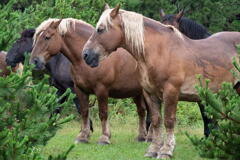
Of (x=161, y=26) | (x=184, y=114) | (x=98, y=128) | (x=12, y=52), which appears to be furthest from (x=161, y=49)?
(x=184, y=114)

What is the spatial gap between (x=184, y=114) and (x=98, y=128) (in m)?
3.33

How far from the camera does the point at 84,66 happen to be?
9.98 meters

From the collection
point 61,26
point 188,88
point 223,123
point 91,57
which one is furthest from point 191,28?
point 223,123

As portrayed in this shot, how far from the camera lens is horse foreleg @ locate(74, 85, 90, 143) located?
1030 centimetres

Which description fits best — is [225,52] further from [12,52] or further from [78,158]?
[12,52]

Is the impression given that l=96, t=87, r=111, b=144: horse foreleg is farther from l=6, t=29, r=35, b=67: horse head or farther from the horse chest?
l=6, t=29, r=35, b=67: horse head

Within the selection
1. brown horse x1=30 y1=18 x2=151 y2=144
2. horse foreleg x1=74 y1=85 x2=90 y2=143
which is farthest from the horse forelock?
horse foreleg x1=74 y1=85 x2=90 y2=143

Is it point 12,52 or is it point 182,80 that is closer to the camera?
point 182,80

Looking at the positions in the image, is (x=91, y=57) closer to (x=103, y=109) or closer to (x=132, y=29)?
(x=132, y=29)

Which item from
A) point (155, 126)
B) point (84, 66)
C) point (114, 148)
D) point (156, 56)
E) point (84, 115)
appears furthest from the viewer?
point (84, 115)

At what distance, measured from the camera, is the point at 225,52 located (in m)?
9.14

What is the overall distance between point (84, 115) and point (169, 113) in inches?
93.5

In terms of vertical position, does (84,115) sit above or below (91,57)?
below

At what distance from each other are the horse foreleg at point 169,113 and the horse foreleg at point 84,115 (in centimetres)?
221
